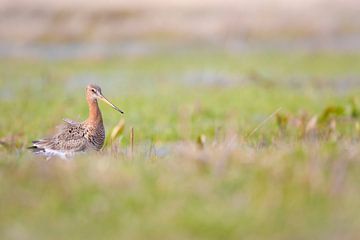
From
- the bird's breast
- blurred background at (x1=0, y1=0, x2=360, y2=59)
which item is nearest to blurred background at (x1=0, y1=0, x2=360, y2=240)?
blurred background at (x1=0, y1=0, x2=360, y2=59)

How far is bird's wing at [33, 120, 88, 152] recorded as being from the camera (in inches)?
329

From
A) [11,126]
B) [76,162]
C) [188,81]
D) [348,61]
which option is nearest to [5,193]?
[76,162]

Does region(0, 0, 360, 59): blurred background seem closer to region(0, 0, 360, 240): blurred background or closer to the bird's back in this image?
region(0, 0, 360, 240): blurred background

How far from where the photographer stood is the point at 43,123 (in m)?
12.7

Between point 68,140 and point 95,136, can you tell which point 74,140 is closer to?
point 68,140

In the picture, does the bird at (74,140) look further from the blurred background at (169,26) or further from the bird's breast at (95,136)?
the blurred background at (169,26)

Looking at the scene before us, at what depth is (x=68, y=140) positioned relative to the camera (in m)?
8.44

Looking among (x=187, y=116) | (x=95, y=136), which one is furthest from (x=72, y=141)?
(x=187, y=116)

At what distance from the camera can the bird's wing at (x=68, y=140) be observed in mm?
8367

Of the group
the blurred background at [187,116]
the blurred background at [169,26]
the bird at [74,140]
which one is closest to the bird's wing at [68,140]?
the bird at [74,140]

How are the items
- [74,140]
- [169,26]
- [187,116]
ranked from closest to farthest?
[74,140]
[187,116]
[169,26]

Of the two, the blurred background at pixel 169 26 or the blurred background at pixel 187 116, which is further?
the blurred background at pixel 169 26

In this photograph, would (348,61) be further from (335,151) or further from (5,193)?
(5,193)

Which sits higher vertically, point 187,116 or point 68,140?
point 187,116
